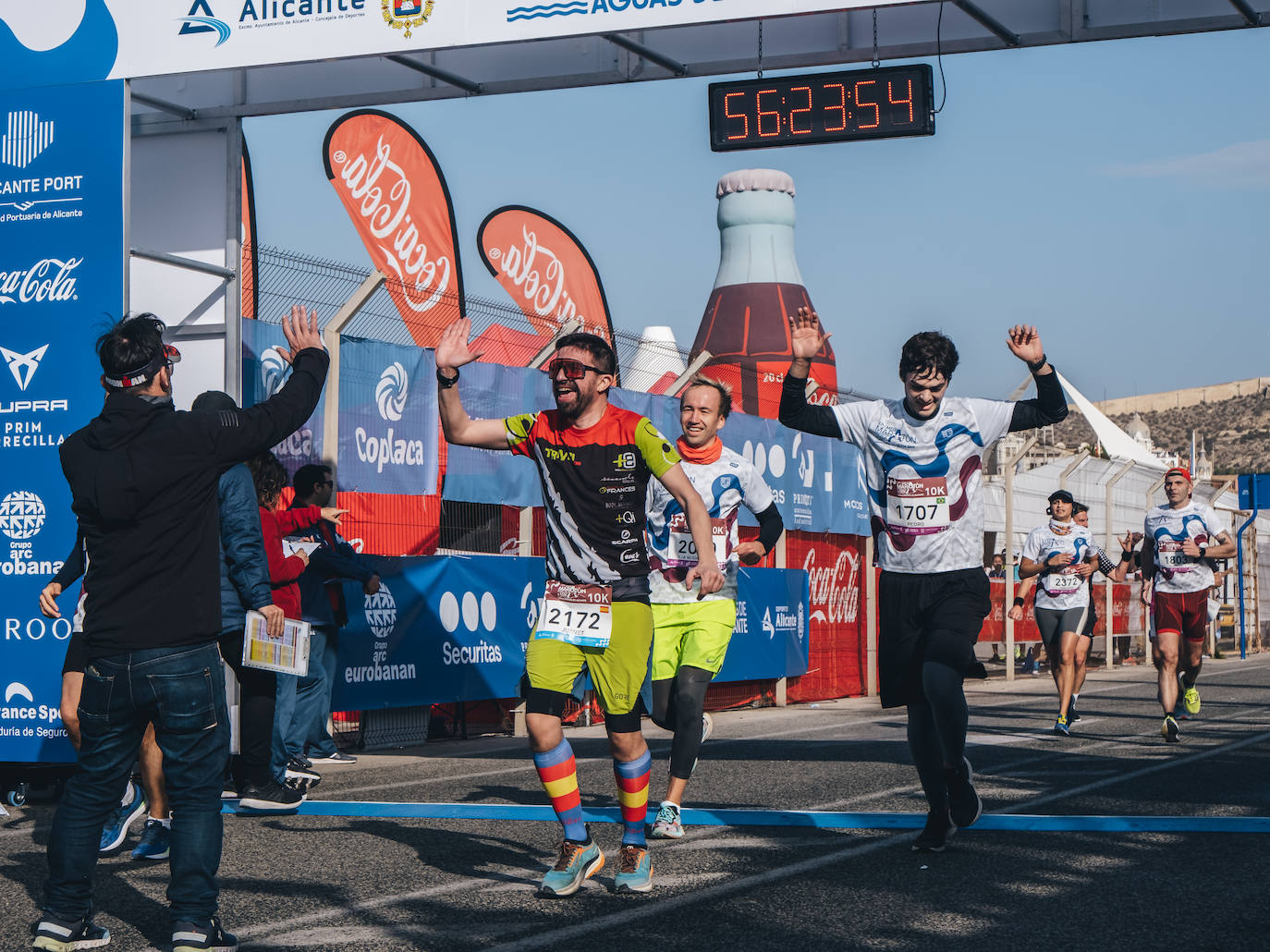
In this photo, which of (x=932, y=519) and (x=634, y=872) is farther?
→ (x=932, y=519)

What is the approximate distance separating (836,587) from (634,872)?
1370cm

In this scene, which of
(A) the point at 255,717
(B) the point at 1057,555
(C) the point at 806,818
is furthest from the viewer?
(B) the point at 1057,555

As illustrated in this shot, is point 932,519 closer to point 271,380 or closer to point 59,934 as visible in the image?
point 59,934

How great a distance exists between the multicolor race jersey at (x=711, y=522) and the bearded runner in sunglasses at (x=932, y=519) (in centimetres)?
90

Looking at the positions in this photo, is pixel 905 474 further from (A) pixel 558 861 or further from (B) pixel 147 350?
(B) pixel 147 350

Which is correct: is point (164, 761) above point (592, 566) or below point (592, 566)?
below

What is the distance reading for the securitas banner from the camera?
1129 cm

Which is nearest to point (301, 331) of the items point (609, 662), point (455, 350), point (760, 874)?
point (455, 350)

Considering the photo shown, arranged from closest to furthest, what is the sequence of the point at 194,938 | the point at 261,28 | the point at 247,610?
the point at 194,938, the point at 247,610, the point at 261,28

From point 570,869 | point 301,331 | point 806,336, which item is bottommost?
point 570,869

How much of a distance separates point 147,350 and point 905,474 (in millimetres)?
3335

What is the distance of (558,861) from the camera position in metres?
5.67

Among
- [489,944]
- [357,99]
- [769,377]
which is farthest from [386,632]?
[769,377]

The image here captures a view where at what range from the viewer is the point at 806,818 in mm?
7477
